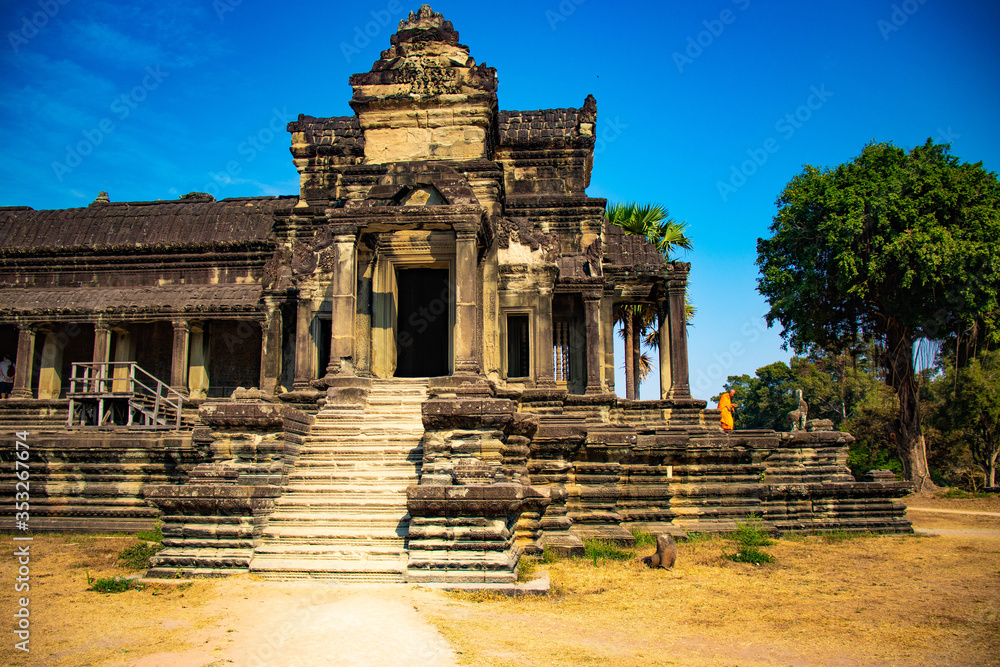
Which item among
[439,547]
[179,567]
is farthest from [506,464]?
[179,567]

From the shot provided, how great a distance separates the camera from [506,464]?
33.8 ft

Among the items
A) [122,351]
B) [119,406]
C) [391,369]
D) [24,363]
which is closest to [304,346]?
[391,369]

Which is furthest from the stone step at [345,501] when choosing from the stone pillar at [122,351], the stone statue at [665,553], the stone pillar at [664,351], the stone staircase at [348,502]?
the stone pillar at [122,351]

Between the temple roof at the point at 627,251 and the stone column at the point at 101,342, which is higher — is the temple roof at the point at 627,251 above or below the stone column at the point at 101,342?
above

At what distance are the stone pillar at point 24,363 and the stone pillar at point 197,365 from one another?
4.21m

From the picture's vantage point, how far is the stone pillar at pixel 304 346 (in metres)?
15.5

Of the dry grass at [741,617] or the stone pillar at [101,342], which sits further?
the stone pillar at [101,342]

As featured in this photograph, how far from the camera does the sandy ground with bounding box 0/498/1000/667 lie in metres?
5.18

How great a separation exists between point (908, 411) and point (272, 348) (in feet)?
70.7

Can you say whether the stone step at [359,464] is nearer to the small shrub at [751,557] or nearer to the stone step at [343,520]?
the stone step at [343,520]

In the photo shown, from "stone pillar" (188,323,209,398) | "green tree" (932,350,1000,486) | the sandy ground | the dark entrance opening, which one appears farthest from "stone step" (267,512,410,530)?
"green tree" (932,350,1000,486)

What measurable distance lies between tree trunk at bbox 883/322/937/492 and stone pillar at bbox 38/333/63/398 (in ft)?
90.1

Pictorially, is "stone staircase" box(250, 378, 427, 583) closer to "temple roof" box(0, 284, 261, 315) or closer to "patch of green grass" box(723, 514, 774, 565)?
"patch of green grass" box(723, 514, 774, 565)

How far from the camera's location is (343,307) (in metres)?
12.4
